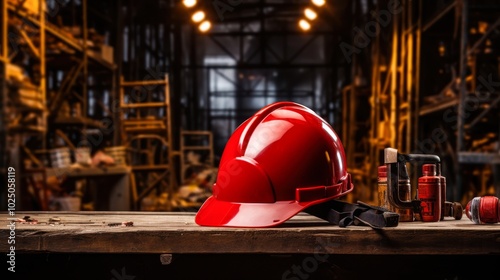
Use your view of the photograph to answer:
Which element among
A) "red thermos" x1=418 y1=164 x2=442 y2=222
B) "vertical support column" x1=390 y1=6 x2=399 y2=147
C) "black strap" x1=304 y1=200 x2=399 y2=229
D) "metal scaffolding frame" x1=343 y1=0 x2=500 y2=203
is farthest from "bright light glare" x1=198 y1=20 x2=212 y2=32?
"black strap" x1=304 y1=200 x2=399 y2=229

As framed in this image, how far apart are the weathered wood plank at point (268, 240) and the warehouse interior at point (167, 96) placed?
5.74 meters

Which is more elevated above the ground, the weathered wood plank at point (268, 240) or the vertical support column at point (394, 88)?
the vertical support column at point (394, 88)

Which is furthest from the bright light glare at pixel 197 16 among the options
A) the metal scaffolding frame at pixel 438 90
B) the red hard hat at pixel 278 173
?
the red hard hat at pixel 278 173

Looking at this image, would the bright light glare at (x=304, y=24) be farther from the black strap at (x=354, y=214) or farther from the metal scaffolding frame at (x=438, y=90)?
the black strap at (x=354, y=214)

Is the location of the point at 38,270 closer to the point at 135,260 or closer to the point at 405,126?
the point at 135,260

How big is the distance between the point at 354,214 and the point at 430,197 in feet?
1.43

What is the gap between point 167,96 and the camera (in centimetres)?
1148

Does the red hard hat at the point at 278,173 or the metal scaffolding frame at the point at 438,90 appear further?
the metal scaffolding frame at the point at 438,90

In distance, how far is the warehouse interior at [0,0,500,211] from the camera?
26.8 feet

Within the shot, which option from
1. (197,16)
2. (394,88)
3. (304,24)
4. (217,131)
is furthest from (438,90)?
(217,131)

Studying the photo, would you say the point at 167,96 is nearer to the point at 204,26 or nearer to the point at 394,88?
the point at 204,26

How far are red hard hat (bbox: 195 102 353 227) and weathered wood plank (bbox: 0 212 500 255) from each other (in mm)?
112

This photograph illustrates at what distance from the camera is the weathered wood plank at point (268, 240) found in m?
1.71

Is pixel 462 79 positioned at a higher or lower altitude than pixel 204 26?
lower
